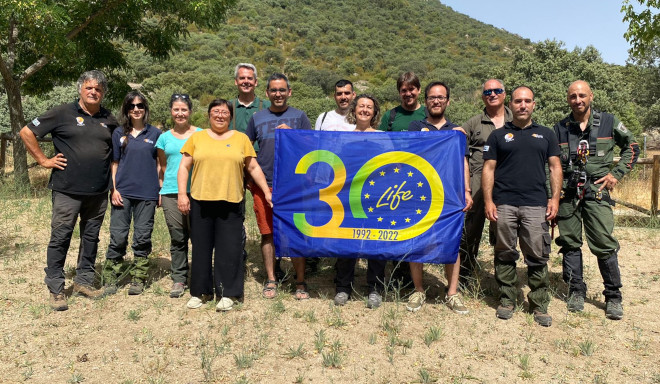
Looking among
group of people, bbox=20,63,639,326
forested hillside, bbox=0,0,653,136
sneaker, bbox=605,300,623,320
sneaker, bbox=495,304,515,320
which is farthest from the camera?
forested hillside, bbox=0,0,653,136

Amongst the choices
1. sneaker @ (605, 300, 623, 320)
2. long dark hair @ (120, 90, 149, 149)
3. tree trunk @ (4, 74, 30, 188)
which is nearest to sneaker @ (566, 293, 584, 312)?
sneaker @ (605, 300, 623, 320)

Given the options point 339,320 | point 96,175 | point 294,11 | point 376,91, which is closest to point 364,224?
point 339,320

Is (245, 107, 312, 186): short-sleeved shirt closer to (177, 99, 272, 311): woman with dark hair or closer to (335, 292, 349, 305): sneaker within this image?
(177, 99, 272, 311): woman with dark hair

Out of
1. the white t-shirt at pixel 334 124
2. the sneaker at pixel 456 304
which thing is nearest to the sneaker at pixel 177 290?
the white t-shirt at pixel 334 124

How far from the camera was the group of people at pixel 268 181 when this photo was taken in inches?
176

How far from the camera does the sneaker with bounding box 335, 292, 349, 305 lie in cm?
488

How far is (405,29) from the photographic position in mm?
86438

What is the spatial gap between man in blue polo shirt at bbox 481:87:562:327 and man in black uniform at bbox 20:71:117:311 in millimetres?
3949

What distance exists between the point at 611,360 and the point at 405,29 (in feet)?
293

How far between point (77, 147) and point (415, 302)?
12.4ft

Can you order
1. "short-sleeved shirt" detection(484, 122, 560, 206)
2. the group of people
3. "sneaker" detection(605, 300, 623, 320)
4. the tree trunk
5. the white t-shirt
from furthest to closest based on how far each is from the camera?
1. the tree trunk
2. the white t-shirt
3. "sneaker" detection(605, 300, 623, 320)
4. the group of people
5. "short-sleeved shirt" detection(484, 122, 560, 206)

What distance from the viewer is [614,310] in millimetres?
4742

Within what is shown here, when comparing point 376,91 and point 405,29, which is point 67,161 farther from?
point 405,29

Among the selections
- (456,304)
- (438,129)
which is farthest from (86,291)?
(438,129)
